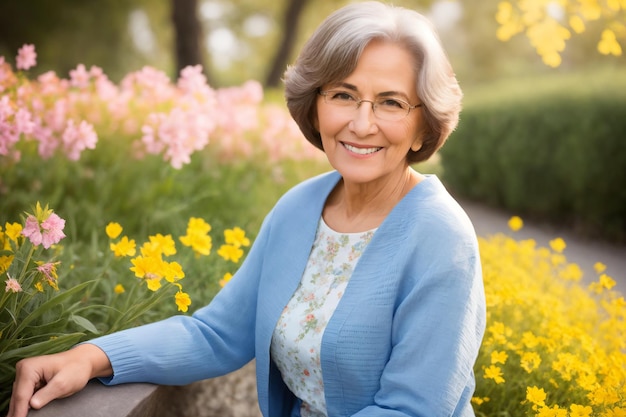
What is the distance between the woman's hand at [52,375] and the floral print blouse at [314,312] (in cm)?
53

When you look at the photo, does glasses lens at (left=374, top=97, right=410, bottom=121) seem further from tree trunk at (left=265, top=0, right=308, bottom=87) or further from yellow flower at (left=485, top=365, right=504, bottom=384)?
tree trunk at (left=265, top=0, right=308, bottom=87)

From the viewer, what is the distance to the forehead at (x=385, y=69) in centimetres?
171

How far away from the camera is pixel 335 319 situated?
1725mm

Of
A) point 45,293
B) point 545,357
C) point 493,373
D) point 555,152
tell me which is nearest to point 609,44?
point 545,357

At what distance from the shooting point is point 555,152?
7.06 meters

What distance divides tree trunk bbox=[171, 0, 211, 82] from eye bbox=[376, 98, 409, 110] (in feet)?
27.9

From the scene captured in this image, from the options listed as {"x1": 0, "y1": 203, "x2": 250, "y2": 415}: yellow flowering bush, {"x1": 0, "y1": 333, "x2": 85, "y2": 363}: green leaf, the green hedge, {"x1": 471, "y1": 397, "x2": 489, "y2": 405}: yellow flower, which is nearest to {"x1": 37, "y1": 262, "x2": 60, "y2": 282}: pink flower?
{"x1": 0, "y1": 203, "x2": 250, "y2": 415}: yellow flowering bush

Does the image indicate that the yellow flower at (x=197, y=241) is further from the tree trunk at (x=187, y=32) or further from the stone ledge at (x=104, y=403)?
the tree trunk at (x=187, y=32)

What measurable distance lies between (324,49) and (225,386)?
1802mm

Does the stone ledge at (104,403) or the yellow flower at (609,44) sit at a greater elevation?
the yellow flower at (609,44)

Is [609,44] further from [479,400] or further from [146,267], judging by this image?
[146,267]

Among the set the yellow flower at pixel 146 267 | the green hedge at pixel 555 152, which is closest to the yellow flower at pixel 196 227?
the yellow flower at pixel 146 267

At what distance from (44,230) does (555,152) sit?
21.1ft

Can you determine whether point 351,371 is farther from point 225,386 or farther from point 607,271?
point 607,271
